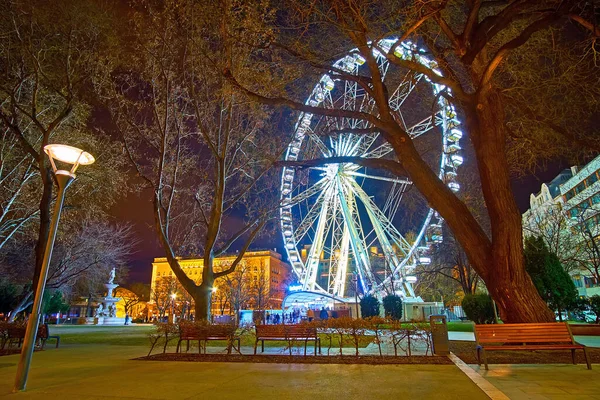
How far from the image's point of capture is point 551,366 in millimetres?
7691

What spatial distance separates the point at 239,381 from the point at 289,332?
3432mm

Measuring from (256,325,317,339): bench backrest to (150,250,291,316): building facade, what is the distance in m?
24.5

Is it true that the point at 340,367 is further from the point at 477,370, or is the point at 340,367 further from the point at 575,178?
the point at 575,178

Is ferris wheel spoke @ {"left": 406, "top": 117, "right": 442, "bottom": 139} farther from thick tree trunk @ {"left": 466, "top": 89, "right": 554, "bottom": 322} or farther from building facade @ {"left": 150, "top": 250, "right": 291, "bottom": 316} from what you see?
building facade @ {"left": 150, "top": 250, "right": 291, "bottom": 316}

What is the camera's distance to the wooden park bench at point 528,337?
296 inches

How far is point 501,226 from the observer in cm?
907

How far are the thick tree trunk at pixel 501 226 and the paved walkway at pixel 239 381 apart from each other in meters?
2.22

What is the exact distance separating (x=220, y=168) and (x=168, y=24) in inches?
203

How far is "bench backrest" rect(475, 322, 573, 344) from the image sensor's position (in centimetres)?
760

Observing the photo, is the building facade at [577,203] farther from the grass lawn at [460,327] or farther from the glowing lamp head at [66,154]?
the glowing lamp head at [66,154]

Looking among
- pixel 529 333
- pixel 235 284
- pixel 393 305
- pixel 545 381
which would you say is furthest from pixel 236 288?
pixel 545 381

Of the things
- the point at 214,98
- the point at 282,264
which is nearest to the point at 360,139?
the point at 214,98

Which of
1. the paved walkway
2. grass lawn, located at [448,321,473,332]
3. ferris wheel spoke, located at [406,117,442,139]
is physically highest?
ferris wheel spoke, located at [406,117,442,139]

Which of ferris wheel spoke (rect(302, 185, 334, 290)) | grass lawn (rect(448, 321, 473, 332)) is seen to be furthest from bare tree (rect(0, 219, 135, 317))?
grass lawn (rect(448, 321, 473, 332))
